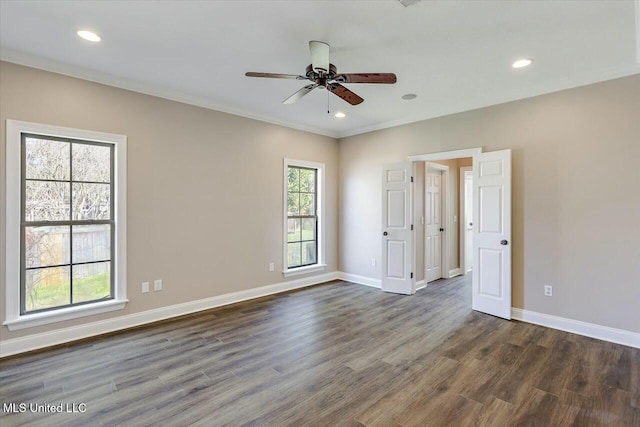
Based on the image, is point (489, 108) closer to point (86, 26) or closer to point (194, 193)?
point (194, 193)

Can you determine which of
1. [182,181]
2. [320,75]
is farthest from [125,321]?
[320,75]

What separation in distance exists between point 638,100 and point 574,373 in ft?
9.06

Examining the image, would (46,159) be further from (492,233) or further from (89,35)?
(492,233)

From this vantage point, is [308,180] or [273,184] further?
[308,180]

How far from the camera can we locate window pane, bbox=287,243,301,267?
536cm

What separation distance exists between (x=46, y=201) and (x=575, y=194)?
568 centimetres

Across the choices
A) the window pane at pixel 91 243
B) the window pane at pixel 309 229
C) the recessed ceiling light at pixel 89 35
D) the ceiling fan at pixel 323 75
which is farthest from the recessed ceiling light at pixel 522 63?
the window pane at pixel 91 243

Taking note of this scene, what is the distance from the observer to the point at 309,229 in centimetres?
571

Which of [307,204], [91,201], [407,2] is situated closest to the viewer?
[407,2]

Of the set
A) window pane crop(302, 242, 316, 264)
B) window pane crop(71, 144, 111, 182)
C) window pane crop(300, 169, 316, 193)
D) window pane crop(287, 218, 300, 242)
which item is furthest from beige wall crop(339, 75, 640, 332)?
window pane crop(71, 144, 111, 182)

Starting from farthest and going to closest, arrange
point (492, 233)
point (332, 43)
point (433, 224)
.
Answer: point (433, 224) → point (492, 233) → point (332, 43)

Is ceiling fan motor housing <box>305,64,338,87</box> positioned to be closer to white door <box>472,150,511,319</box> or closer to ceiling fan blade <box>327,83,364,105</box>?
ceiling fan blade <box>327,83,364,105</box>

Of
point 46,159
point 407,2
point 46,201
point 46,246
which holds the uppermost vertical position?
point 407,2

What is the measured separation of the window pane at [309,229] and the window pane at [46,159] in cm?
342
